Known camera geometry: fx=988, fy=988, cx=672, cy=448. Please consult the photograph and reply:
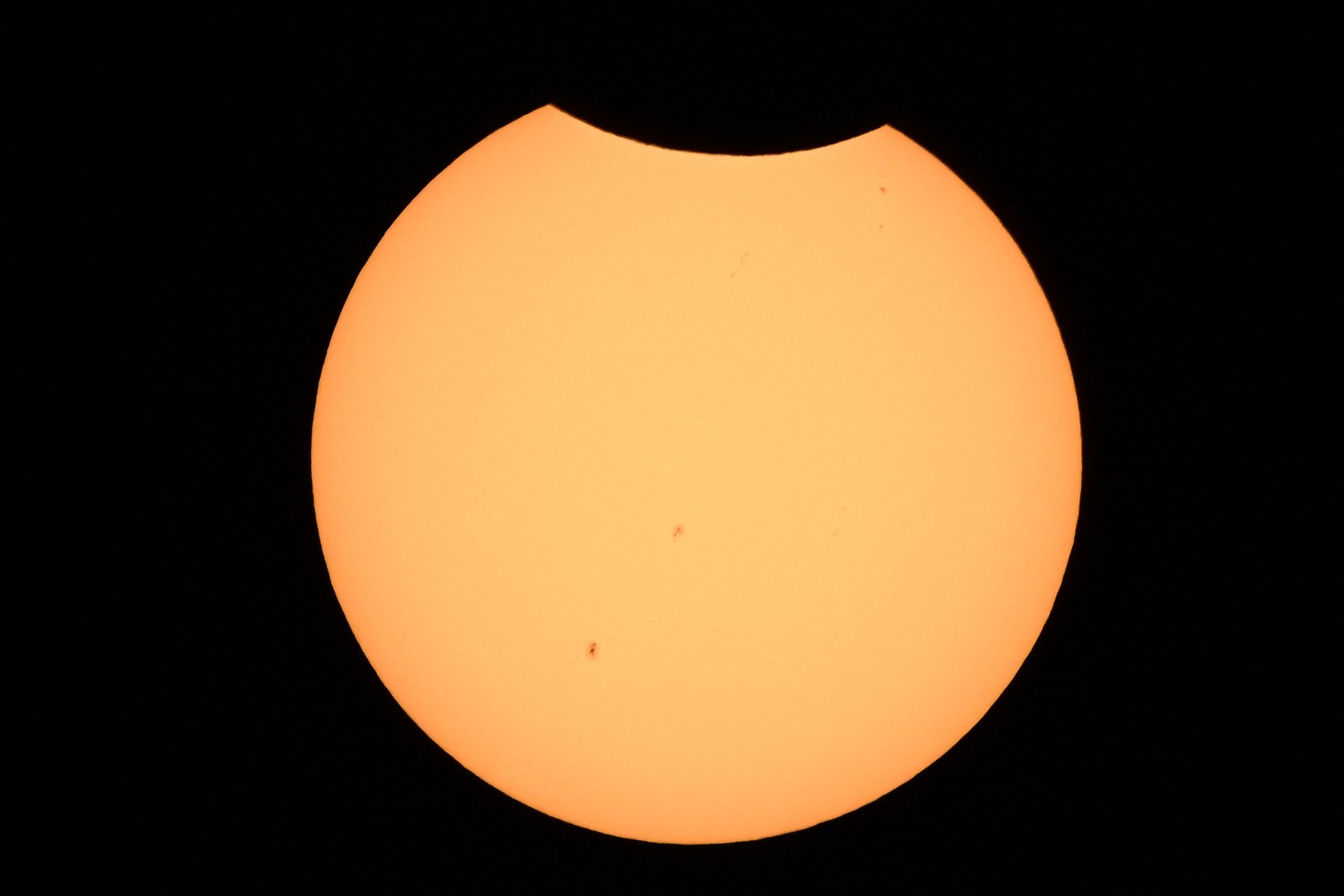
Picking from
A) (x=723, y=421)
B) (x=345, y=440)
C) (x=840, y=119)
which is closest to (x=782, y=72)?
(x=840, y=119)

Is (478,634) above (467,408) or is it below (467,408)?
below

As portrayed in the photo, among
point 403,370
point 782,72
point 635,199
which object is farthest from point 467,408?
point 782,72

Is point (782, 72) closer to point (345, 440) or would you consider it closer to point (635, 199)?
point (635, 199)

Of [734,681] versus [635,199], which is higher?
[635,199]

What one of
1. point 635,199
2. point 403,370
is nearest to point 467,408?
point 403,370

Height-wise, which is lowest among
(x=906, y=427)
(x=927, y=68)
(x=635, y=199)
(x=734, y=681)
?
(x=734, y=681)

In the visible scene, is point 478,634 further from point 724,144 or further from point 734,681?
point 724,144
